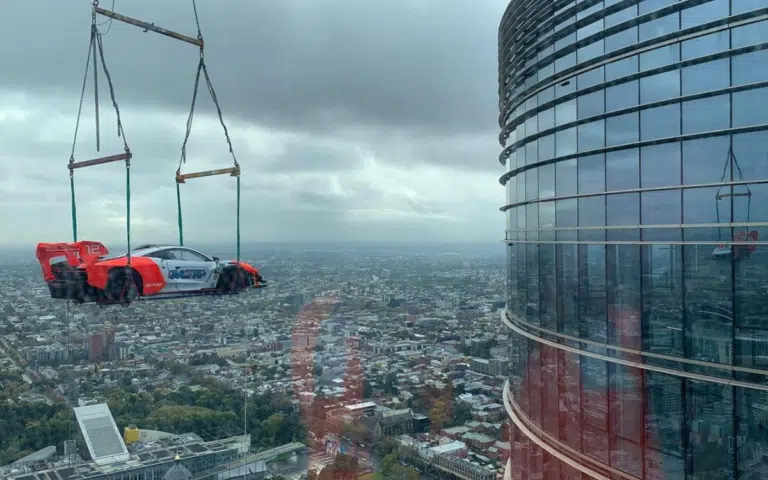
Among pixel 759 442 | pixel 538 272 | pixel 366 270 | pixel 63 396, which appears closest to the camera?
pixel 759 442

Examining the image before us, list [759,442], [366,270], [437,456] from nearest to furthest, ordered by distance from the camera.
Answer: [759,442], [437,456], [366,270]

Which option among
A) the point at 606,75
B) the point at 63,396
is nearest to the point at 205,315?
the point at 63,396

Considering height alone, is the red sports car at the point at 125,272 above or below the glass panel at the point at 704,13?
below

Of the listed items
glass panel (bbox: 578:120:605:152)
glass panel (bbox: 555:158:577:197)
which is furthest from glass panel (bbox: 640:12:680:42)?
glass panel (bbox: 555:158:577:197)

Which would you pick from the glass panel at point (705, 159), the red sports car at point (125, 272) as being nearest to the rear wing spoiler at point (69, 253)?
the red sports car at point (125, 272)

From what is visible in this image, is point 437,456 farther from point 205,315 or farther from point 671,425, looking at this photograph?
point 671,425

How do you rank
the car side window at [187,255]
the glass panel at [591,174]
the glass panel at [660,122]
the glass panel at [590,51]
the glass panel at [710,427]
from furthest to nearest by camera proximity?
the glass panel at [590,51]
the glass panel at [591,174]
the car side window at [187,255]
the glass panel at [660,122]
the glass panel at [710,427]

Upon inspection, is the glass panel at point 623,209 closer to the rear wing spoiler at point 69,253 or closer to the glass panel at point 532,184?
the glass panel at point 532,184
